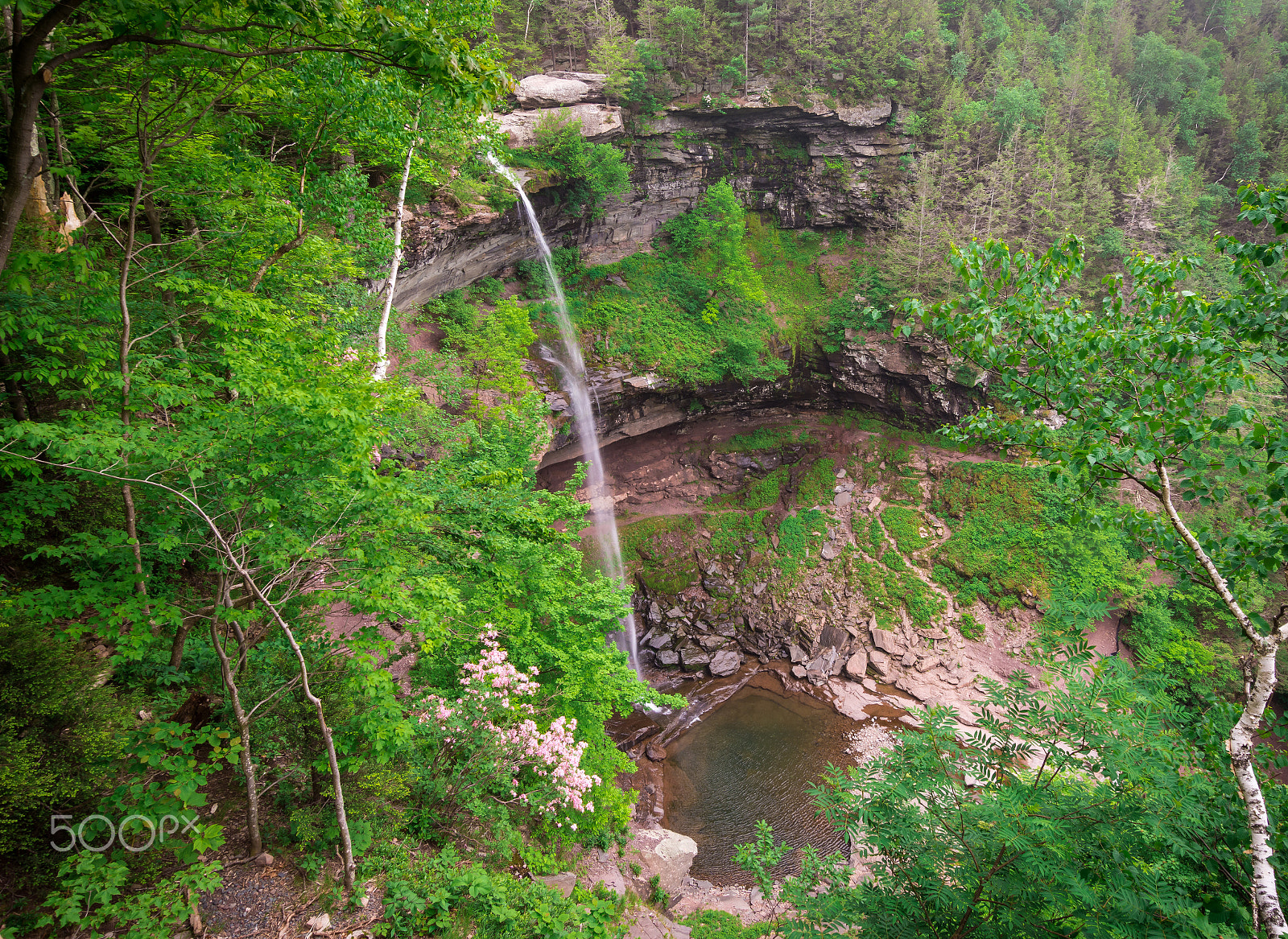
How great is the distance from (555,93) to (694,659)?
78.6 ft

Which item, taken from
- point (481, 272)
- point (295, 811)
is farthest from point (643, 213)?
point (295, 811)

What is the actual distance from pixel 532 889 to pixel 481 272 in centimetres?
2037

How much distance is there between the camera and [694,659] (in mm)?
19797

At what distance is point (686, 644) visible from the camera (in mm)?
20234

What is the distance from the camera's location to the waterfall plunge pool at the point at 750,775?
13.4m

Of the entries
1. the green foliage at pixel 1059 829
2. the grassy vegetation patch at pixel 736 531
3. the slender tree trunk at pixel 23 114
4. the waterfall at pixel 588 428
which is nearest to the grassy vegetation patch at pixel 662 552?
the waterfall at pixel 588 428

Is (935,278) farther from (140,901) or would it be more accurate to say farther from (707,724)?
(140,901)

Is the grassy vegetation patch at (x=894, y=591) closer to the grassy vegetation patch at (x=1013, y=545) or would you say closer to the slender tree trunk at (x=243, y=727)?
the grassy vegetation patch at (x=1013, y=545)

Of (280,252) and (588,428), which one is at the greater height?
(280,252)

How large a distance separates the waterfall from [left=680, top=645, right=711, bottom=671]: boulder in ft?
5.73

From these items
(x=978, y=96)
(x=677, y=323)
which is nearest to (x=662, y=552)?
(x=677, y=323)

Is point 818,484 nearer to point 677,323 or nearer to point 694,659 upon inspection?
point 677,323

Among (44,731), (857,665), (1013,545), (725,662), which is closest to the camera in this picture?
(44,731)

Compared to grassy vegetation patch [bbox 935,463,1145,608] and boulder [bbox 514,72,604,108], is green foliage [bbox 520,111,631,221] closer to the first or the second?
boulder [bbox 514,72,604,108]
